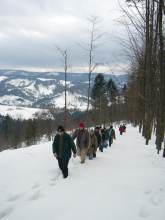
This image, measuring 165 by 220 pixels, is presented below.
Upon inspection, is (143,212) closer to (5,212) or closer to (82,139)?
(5,212)

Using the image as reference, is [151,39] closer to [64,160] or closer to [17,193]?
[64,160]

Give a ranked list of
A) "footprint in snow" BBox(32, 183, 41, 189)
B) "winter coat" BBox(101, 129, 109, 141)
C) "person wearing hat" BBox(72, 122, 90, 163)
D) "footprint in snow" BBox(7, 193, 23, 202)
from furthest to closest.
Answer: "winter coat" BBox(101, 129, 109, 141), "person wearing hat" BBox(72, 122, 90, 163), "footprint in snow" BBox(32, 183, 41, 189), "footprint in snow" BBox(7, 193, 23, 202)

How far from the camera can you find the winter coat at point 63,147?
35.2ft

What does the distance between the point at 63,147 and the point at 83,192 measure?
2.47 m

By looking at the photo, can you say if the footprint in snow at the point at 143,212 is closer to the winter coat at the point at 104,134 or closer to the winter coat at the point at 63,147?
the winter coat at the point at 63,147

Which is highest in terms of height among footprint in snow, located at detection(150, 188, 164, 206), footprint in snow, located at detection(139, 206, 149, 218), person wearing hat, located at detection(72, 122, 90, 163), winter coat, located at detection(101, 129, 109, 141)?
person wearing hat, located at detection(72, 122, 90, 163)

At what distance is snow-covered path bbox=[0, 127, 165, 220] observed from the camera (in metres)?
6.88

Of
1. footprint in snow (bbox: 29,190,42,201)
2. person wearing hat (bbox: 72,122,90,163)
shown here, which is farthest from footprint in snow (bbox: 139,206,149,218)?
person wearing hat (bbox: 72,122,90,163)

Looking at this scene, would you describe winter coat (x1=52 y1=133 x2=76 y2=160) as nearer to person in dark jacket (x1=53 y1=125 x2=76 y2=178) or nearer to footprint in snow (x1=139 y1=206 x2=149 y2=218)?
person in dark jacket (x1=53 y1=125 x2=76 y2=178)

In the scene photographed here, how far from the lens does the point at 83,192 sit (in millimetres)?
8531

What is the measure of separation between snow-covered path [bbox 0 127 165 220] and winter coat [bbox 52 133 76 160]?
0.71m

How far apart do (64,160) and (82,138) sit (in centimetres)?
322

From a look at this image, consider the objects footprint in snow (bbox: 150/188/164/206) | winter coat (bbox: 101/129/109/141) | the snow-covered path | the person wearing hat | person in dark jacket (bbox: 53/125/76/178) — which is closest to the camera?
the snow-covered path

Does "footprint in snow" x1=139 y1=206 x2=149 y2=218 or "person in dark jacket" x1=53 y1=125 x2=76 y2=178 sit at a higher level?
"person in dark jacket" x1=53 y1=125 x2=76 y2=178
